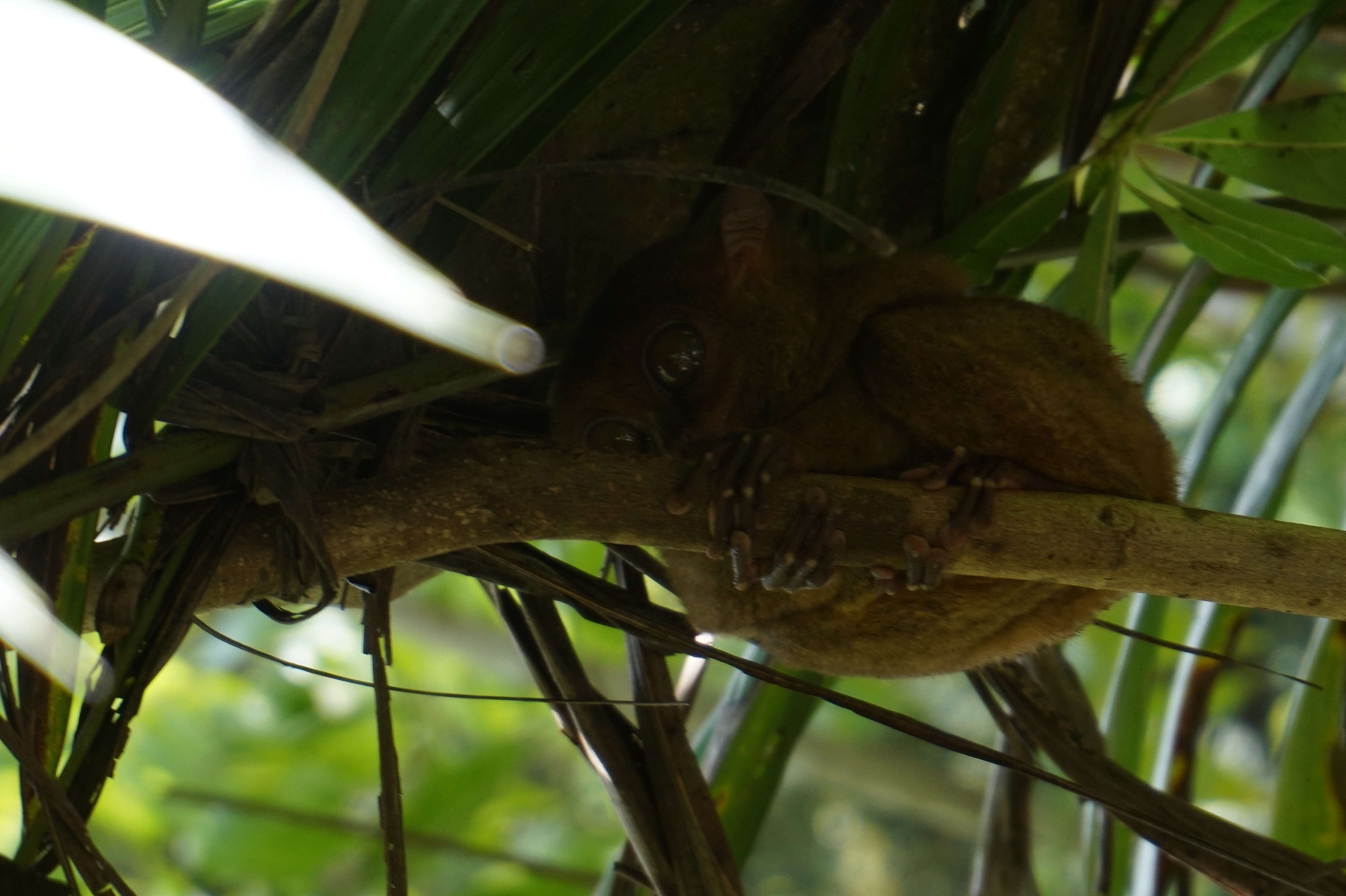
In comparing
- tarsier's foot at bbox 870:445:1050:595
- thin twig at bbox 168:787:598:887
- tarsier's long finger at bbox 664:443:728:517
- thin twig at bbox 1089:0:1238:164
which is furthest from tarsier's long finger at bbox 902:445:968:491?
thin twig at bbox 168:787:598:887

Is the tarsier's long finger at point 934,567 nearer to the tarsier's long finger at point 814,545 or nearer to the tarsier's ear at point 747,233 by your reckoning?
the tarsier's long finger at point 814,545

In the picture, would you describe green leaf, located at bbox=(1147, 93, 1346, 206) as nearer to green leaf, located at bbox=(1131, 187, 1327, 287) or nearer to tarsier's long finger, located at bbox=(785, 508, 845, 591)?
green leaf, located at bbox=(1131, 187, 1327, 287)

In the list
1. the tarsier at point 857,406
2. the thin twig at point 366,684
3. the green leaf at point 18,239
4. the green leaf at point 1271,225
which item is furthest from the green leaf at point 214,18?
the green leaf at point 1271,225

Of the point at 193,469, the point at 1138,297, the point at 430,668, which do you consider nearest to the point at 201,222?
the point at 193,469

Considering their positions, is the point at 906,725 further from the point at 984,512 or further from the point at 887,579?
the point at 887,579

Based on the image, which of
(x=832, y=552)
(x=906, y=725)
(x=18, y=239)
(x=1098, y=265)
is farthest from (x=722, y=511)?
(x=1098, y=265)

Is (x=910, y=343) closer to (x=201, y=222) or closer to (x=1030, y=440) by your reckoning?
(x=1030, y=440)
